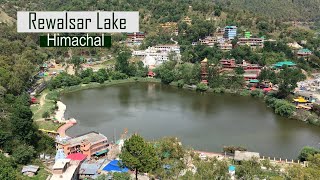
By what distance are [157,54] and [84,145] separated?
14.5 m

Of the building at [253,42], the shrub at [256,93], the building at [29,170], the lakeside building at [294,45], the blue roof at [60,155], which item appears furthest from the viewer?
the lakeside building at [294,45]

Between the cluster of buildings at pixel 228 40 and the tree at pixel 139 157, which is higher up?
the cluster of buildings at pixel 228 40

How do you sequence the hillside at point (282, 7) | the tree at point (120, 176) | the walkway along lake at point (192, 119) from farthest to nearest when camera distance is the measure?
the hillside at point (282, 7), the walkway along lake at point (192, 119), the tree at point (120, 176)

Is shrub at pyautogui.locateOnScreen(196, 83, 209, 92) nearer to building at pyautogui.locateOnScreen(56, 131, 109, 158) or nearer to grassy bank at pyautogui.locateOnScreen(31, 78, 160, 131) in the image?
grassy bank at pyautogui.locateOnScreen(31, 78, 160, 131)

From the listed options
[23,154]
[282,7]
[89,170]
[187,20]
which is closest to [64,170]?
[89,170]

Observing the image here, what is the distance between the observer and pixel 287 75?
19219mm

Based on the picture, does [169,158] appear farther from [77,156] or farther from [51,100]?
[51,100]

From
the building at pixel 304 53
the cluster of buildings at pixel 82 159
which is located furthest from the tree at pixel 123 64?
the cluster of buildings at pixel 82 159

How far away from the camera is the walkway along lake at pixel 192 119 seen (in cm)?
1339

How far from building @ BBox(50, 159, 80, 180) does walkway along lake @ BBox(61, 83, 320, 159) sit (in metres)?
3.73

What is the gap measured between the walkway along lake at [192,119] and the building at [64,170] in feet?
12.2

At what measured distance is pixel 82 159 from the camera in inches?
430

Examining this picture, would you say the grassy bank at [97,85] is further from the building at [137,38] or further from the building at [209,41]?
the building at [137,38]

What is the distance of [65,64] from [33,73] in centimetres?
376
